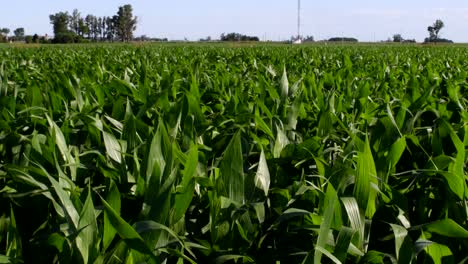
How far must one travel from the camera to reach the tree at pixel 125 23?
361 feet

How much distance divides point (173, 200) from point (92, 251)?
0.25m

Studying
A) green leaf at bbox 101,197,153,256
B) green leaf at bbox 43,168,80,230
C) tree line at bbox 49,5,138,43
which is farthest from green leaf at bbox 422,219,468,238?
tree line at bbox 49,5,138,43

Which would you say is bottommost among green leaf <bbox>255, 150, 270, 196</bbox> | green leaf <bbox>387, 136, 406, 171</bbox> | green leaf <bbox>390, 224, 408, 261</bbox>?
green leaf <bbox>390, 224, 408, 261</bbox>

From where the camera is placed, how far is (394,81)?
15.2ft

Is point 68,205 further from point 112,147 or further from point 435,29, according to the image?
point 435,29

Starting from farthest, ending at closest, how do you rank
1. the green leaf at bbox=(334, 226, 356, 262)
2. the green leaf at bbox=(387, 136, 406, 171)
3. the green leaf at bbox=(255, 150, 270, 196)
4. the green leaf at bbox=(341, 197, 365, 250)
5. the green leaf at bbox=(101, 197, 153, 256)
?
1. the green leaf at bbox=(387, 136, 406, 171)
2. the green leaf at bbox=(255, 150, 270, 196)
3. the green leaf at bbox=(341, 197, 365, 250)
4. the green leaf at bbox=(334, 226, 356, 262)
5. the green leaf at bbox=(101, 197, 153, 256)

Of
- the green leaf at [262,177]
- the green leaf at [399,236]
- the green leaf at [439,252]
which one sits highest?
the green leaf at [262,177]

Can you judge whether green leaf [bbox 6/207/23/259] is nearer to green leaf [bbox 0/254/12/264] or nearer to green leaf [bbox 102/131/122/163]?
green leaf [bbox 0/254/12/264]

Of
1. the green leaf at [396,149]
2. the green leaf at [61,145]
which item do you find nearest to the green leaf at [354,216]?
the green leaf at [396,149]

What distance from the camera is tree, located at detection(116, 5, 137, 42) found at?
11000cm

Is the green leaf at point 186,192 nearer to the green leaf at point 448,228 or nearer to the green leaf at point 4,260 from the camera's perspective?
the green leaf at point 4,260

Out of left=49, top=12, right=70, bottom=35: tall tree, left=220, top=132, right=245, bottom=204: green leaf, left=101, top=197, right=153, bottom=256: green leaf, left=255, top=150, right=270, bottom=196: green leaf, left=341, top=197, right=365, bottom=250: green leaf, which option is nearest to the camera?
left=101, top=197, right=153, bottom=256: green leaf

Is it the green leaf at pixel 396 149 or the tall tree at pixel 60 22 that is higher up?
the tall tree at pixel 60 22

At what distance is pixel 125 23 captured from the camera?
112m
